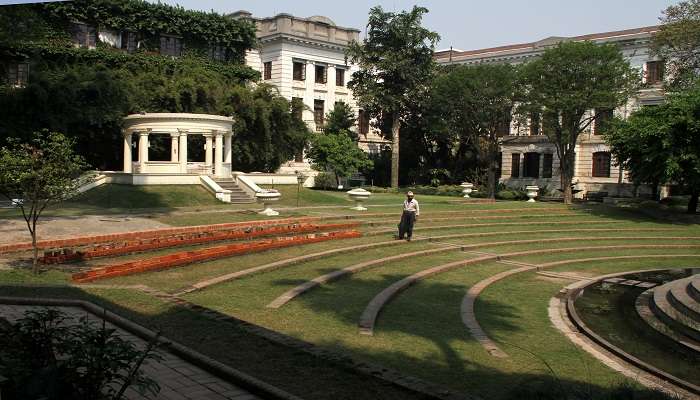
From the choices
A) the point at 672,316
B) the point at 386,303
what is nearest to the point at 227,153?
the point at 386,303

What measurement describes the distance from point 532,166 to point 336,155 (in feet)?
59.9

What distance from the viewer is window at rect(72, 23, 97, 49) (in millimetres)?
39744

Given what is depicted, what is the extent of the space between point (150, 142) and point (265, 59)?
17442 millimetres

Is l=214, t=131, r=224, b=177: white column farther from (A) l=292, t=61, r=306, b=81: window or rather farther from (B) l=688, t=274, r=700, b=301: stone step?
(B) l=688, t=274, r=700, b=301: stone step

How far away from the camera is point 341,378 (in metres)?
6.68

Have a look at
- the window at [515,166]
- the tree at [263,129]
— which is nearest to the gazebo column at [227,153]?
the tree at [263,129]

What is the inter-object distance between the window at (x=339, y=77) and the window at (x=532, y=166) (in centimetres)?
1767

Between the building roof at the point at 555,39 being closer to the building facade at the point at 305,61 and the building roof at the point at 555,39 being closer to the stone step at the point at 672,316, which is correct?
the building facade at the point at 305,61

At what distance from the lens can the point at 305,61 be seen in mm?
51656

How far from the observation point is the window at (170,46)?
43.0m

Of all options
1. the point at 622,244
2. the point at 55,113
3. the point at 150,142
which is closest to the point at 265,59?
the point at 150,142

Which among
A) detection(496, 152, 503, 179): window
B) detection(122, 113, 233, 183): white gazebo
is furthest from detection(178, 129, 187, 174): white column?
detection(496, 152, 503, 179): window

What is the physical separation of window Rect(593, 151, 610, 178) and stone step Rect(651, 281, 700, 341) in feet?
122

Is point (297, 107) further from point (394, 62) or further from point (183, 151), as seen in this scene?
point (183, 151)
